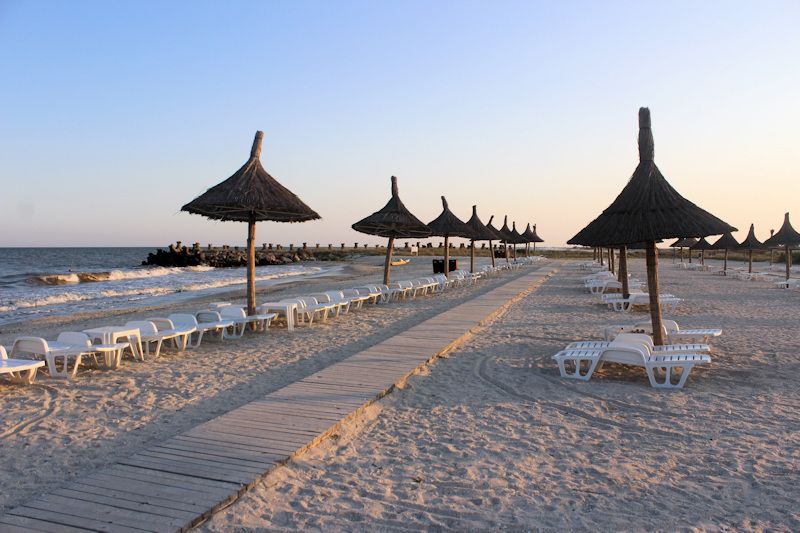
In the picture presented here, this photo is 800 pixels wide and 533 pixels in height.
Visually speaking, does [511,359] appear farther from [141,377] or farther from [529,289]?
[529,289]

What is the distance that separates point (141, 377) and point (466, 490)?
4.14 meters

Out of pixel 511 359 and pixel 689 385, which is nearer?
pixel 689 385

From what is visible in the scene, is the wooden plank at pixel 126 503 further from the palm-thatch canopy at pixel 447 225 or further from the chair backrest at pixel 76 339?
the palm-thatch canopy at pixel 447 225

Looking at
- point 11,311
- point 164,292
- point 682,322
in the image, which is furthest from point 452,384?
point 164,292

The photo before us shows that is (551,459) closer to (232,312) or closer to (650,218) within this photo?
(650,218)

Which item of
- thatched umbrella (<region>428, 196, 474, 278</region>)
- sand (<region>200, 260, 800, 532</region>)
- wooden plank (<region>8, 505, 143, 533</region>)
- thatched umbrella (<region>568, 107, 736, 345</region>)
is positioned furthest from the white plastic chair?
thatched umbrella (<region>428, 196, 474, 278</region>)

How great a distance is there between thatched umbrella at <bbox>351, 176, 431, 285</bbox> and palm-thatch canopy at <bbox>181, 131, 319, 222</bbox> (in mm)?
3946

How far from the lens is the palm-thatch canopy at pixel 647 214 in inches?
238

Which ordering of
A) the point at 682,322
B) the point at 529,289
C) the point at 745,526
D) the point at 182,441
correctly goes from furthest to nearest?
the point at 529,289 → the point at 682,322 → the point at 182,441 → the point at 745,526

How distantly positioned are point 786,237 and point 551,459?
20507 millimetres

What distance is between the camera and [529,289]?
16.3 metres

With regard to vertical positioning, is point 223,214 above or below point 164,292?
above

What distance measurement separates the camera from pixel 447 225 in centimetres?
1744

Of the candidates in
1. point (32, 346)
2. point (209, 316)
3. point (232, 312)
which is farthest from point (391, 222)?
point (32, 346)
